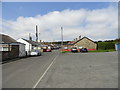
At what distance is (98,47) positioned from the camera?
192 feet

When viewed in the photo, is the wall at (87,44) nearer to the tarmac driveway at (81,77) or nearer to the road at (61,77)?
the road at (61,77)

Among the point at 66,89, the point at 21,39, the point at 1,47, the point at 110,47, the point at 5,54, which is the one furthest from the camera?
the point at 21,39

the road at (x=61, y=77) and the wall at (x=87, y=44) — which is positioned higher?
the wall at (x=87, y=44)

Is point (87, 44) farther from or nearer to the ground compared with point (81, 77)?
farther from the ground

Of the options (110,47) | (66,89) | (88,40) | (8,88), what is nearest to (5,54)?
(8,88)

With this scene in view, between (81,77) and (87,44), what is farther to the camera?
(87,44)

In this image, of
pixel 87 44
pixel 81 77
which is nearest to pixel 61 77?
pixel 81 77

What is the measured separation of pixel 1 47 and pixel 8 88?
19268 mm

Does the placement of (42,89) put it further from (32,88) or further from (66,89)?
(66,89)

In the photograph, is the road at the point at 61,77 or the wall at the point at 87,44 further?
the wall at the point at 87,44

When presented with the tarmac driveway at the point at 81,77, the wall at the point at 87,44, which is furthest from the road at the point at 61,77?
the wall at the point at 87,44

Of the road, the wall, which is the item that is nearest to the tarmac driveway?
the road

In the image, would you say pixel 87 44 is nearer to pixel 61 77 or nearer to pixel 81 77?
pixel 81 77

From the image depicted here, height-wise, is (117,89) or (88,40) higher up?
(88,40)
